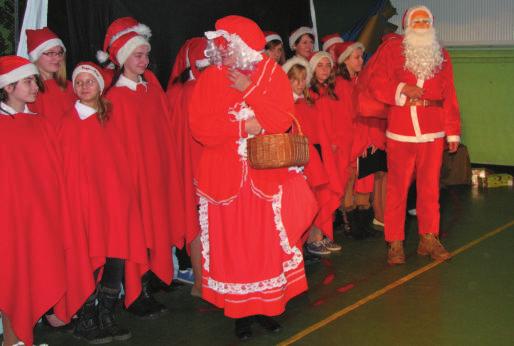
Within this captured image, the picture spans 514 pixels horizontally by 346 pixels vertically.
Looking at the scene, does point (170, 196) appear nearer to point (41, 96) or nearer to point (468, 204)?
point (41, 96)

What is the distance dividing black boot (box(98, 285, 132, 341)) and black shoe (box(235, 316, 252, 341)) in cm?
73

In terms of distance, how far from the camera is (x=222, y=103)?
422cm

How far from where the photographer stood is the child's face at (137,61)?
473 cm

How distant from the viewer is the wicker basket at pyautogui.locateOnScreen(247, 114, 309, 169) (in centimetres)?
393

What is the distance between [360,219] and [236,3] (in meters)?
2.51

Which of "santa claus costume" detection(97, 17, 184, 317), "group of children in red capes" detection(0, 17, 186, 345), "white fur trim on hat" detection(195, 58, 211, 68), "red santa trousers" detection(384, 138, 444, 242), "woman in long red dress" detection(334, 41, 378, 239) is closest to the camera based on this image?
"group of children in red capes" detection(0, 17, 186, 345)

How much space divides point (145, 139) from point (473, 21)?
6.30 metres

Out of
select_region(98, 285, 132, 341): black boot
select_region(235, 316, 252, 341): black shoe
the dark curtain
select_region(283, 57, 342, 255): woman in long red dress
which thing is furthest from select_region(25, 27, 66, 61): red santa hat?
select_region(235, 316, 252, 341): black shoe

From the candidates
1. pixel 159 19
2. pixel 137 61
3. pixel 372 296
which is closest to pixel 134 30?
pixel 137 61

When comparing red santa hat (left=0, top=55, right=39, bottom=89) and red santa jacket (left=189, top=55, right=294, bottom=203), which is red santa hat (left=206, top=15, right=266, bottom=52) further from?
red santa hat (left=0, top=55, right=39, bottom=89)

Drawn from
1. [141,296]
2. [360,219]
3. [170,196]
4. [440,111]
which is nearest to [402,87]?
[440,111]

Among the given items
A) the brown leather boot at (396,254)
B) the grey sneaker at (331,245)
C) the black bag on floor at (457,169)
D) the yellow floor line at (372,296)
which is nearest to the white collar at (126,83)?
the yellow floor line at (372,296)

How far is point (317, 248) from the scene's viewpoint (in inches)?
247

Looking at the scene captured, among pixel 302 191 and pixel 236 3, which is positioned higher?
pixel 236 3
